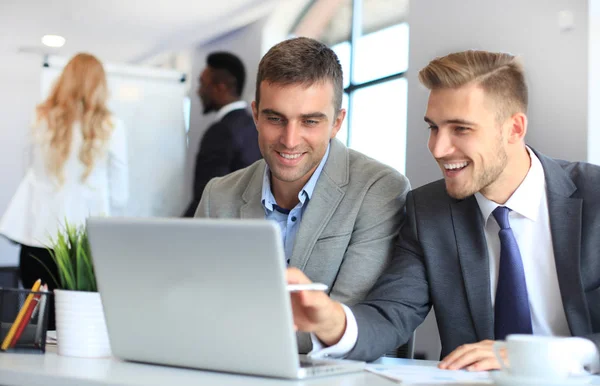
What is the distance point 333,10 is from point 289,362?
4520 mm

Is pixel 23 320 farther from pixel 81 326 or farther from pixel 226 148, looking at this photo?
pixel 226 148

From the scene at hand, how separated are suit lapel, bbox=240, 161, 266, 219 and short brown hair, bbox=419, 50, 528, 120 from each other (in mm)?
558

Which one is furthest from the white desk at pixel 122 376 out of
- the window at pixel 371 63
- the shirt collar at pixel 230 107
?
the shirt collar at pixel 230 107

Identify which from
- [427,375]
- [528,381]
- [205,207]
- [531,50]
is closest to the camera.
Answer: [528,381]

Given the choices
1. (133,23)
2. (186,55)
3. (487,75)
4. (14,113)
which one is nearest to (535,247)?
(487,75)

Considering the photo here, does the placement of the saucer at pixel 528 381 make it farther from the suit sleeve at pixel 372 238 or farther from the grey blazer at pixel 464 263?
the suit sleeve at pixel 372 238

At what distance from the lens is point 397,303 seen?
69.9 inches

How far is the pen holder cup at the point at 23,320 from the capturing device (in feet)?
4.84

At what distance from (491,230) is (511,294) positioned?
18 centimetres

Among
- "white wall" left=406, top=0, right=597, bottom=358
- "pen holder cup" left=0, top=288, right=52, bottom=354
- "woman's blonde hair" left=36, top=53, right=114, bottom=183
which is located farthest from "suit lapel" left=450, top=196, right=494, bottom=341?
"woman's blonde hair" left=36, top=53, right=114, bottom=183

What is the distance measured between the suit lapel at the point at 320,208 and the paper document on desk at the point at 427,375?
61 centimetres

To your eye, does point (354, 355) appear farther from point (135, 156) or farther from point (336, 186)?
point (135, 156)

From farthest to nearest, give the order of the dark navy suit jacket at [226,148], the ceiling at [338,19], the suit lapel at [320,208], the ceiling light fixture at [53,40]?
the ceiling light fixture at [53,40] < the ceiling at [338,19] < the dark navy suit jacket at [226,148] < the suit lapel at [320,208]

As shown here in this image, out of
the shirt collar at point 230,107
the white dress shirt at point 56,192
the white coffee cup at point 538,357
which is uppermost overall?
the shirt collar at point 230,107
